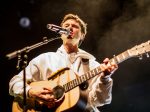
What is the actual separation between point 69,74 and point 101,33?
1.56 m

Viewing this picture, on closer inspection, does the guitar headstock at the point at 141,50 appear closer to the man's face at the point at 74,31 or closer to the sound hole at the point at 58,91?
the sound hole at the point at 58,91

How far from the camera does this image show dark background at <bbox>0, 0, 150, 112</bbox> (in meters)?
5.27

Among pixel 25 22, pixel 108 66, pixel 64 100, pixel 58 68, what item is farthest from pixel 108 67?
pixel 25 22

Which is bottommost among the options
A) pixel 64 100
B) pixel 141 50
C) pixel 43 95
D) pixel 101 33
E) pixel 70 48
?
pixel 64 100

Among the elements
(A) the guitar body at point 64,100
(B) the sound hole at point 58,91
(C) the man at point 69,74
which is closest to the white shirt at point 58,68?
(C) the man at point 69,74

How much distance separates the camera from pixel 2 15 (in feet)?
19.4

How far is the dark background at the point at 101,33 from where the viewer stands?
5266 mm

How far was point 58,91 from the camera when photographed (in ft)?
13.5

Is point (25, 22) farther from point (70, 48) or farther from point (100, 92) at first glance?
point (100, 92)

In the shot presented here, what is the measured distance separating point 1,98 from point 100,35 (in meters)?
1.79

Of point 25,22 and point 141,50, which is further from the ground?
point 25,22

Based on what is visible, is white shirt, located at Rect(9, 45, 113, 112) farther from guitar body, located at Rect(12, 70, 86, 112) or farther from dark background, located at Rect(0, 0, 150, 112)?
dark background, located at Rect(0, 0, 150, 112)

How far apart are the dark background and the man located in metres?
0.82

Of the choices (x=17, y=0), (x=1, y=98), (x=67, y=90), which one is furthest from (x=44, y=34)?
(x=67, y=90)
